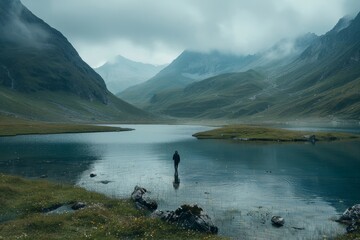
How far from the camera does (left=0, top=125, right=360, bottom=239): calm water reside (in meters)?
43.4

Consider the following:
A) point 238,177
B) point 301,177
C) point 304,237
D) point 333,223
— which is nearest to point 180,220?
point 304,237

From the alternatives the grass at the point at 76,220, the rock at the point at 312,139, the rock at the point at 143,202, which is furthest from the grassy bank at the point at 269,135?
the grass at the point at 76,220

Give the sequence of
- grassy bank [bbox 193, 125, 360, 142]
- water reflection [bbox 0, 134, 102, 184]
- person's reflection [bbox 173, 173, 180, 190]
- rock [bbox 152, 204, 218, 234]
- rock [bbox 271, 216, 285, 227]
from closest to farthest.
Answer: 1. rock [bbox 152, 204, 218, 234]
2. rock [bbox 271, 216, 285, 227]
3. person's reflection [bbox 173, 173, 180, 190]
4. water reflection [bbox 0, 134, 102, 184]
5. grassy bank [bbox 193, 125, 360, 142]

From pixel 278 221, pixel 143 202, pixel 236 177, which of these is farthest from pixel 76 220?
pixel 236 177

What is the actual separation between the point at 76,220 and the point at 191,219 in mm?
11594

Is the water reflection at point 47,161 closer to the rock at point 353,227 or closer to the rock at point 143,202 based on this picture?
the rock at point 143,202

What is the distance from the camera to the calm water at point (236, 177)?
143 ft

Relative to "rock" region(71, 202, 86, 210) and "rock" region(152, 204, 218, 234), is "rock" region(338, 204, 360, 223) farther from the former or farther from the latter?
"rock" region(71, 202, 86, 210)

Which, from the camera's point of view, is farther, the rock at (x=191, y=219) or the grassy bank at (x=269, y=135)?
the grassy bank at (x=269, y=135)

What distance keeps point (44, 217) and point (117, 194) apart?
1755 cm

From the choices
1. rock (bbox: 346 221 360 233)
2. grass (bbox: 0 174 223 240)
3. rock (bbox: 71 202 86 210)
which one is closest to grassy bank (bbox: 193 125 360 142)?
rock (bbox: 346 221 360 233)

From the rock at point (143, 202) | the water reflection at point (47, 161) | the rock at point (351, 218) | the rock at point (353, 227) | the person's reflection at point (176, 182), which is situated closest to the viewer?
the rock at point (353, 227)

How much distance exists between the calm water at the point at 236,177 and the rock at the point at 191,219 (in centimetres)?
197

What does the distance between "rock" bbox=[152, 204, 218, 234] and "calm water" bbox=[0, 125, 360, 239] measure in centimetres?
197
